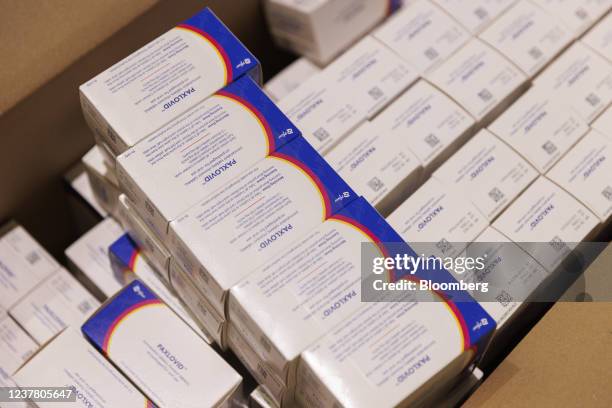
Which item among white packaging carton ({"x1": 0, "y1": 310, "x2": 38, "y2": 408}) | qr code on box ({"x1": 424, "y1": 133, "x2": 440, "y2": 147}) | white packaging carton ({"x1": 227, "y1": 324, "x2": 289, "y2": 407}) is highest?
white packaging carton ({"x1": 0, "y1": 310, "x2": 38, "y2": 408})

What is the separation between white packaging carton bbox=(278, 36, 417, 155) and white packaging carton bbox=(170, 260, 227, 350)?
36 cm

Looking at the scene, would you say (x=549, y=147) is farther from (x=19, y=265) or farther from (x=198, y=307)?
(x=19, y=265)

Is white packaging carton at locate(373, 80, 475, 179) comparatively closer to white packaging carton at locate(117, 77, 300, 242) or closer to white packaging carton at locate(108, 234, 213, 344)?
white packaging carton at locate(117, 77, 300, 242)

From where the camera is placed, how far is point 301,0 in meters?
1.60

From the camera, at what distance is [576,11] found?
1578 mm

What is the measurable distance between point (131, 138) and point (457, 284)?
0.58 metres

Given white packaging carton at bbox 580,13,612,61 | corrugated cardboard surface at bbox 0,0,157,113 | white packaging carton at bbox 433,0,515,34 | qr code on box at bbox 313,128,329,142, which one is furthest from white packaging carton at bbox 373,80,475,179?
corrugated cardboard surface at bbox 0,0,157,113

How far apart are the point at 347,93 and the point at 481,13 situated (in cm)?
38

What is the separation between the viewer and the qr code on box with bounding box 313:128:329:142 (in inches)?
54.9

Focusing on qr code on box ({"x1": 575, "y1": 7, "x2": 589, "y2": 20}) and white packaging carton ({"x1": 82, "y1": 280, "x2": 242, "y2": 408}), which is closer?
white packaging carton ({"x1": 82, "y1": 280, "x2": 242, "y2": 408})

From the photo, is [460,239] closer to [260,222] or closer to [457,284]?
[457,284]

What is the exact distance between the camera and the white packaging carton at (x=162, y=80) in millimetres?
1205

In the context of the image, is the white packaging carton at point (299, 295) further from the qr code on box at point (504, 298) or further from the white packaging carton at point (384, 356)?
the qr code on box at point (504, 298)

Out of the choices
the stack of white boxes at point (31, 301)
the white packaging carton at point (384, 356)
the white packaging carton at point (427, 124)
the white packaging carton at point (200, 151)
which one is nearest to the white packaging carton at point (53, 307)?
the stack of white boxes at point (31, 301)
